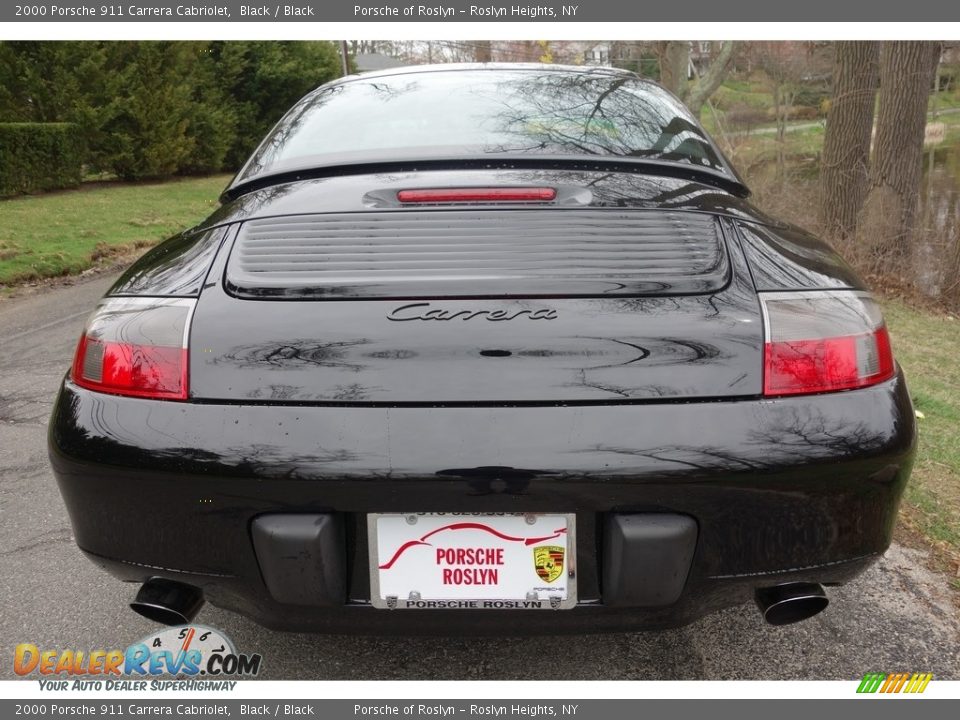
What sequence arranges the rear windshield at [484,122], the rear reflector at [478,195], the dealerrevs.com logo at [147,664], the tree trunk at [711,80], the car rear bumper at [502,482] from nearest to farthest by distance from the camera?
the car rear bumper at [502,482], the rear reflector at [478,195], the dealerrevs.com logo at [147,664], the rear windshield at [484,122], the tree trunk at [711,80]

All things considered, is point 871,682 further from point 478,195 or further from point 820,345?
point 478,195

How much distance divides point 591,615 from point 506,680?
522mm

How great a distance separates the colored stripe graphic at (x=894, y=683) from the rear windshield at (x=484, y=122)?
150 centimetres

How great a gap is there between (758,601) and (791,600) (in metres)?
0.07

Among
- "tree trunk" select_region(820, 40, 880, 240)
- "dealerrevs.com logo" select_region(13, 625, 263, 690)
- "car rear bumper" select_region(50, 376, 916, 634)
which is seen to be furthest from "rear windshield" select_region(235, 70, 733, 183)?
"tree trunk" select_region(820, 40, 880, 240)

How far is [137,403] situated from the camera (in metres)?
1.63

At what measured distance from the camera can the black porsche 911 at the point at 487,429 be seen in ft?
4.95

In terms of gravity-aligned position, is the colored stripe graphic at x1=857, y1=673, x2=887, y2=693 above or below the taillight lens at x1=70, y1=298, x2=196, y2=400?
below

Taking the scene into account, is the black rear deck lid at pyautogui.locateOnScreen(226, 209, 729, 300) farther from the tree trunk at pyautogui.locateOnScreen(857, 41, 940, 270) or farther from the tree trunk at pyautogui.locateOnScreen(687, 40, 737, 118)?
the tree trunk at pyautogui.locateOnScreen(687, 40, 737, 118)

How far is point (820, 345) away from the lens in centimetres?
161

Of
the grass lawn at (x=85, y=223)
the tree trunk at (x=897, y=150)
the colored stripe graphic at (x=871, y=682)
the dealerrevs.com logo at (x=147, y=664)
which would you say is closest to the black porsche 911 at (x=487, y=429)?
the dealerrevs.com logo at (x=147, y=664)

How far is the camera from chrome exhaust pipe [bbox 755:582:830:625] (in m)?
1.66

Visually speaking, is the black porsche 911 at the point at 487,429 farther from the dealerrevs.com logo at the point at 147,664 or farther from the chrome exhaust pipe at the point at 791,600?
the dealerrevs.com logo at the point at 147,664
